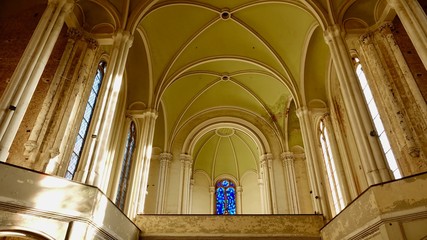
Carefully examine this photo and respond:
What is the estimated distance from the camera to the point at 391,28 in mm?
10094

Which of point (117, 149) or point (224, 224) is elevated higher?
point (117, 149)

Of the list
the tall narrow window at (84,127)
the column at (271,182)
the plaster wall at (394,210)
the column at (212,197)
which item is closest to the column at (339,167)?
the column at (271,182)

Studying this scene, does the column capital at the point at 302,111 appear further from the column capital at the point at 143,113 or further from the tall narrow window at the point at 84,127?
the tall narrow window at the point at 84,127

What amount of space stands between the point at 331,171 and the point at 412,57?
6038mm

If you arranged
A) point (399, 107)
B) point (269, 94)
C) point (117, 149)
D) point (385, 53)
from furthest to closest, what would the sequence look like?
point (269, 94) < point (117, 149) < point (385, 53) < point (399, 107)

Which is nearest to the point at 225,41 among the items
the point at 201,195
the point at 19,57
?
the point at 19,57

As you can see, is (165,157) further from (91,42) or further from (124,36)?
(124,36)

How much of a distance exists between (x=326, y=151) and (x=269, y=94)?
16.0 ft

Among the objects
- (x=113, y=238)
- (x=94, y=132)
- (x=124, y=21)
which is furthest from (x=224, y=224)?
(x=124, y=21)

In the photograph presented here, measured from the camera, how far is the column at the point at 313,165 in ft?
37.6

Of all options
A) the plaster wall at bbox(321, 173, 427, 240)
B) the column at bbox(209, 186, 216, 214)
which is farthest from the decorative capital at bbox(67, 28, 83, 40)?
the column at bbox(209, 186, 216, 214)

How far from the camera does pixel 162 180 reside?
16734mm

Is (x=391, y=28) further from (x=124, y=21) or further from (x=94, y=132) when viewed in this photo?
(x=94, y=132)

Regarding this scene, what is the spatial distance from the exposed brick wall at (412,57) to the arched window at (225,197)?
15.8m
